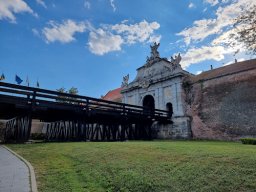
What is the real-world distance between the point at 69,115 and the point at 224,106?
46.5ft

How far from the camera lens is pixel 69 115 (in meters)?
17.8

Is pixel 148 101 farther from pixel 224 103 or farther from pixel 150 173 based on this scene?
pixel 150 173

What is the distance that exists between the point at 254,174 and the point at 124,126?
1625 centimetres

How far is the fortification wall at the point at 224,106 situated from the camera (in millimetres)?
18938

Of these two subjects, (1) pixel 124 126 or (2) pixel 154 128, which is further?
(2) pixel 154 128

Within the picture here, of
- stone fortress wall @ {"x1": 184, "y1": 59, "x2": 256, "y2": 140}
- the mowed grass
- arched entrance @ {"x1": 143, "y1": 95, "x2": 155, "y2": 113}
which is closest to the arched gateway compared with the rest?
arched entrance @ {"x1": 143, "y1": 95, "x2": 155, "y2": 113}

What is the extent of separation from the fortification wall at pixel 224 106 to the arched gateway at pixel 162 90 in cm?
113

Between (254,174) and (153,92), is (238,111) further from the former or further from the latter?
(254,174)

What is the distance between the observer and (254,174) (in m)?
5.24

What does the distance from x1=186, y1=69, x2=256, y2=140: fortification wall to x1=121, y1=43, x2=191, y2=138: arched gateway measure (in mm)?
1126

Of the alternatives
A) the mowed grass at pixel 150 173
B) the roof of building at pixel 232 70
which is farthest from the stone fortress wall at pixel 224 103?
the mowed grass at pixel 150 173

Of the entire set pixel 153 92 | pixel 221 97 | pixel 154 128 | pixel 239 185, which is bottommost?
pixel 239 185

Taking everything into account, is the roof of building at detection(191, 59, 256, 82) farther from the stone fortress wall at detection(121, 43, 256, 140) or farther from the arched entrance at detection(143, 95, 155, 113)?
the arched entrance at detection(143, 95, 155, 113)

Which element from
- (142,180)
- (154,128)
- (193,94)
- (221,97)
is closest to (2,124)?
(154,128)
